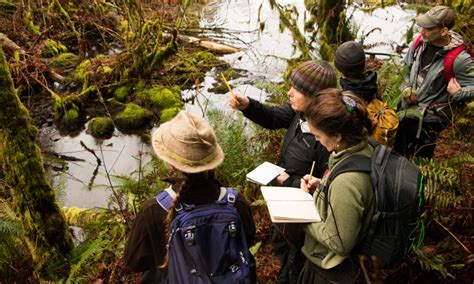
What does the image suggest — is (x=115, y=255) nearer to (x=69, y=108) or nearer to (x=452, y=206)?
(x=452, y=206)

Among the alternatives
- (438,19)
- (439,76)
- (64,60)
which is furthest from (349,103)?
(64,60)

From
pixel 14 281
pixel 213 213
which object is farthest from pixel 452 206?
pixel 14 281

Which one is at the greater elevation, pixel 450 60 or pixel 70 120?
pixel 450 60

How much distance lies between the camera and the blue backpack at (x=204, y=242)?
188cm

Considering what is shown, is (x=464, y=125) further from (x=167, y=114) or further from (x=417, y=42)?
(x=167, y=114)

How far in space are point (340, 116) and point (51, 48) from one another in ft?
34.2

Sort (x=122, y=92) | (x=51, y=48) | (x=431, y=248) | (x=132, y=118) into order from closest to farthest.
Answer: (x=431, y=248) < (x=132, y=118) < (x=122, y=92) < (x=51, y=48)

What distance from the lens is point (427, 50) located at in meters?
3.72

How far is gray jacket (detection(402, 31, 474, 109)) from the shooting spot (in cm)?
343

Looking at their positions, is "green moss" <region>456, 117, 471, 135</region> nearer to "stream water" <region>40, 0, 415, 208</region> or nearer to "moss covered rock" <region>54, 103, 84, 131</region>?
"stream water" <region>40, 0, 415, 208</region>

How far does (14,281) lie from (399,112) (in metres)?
4.10

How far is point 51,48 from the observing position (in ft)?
34.2

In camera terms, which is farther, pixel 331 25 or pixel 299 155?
pixel 331 25

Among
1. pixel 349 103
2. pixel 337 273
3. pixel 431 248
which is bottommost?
pixel 431 248
